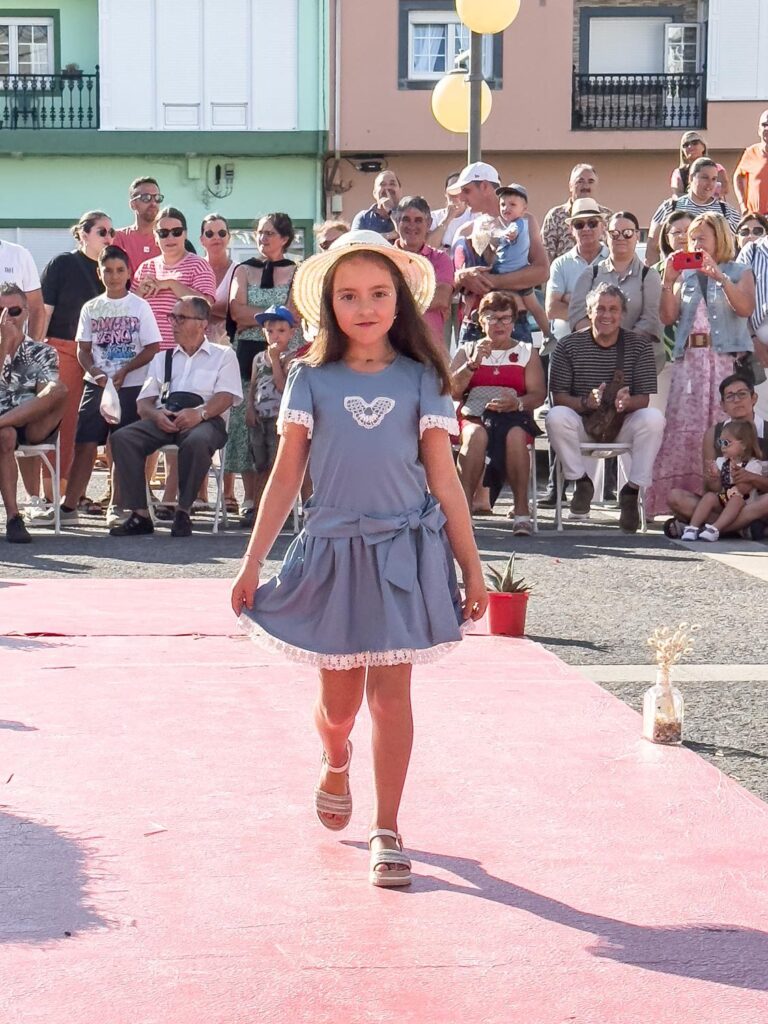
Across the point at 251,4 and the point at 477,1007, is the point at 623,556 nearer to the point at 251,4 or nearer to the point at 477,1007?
the point at 477,1007

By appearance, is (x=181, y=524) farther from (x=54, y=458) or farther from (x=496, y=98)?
(x=496, y=98)

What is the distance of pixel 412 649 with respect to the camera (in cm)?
390

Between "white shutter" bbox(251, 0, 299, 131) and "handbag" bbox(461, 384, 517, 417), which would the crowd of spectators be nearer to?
"handbag" bbox(461, 384, 517, 417)

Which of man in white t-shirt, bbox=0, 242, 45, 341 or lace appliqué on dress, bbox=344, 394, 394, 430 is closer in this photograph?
lace appliqué on dress, bbox=344, 394, 394, 430

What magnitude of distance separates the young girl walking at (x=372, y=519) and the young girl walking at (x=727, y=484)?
642 centimetres

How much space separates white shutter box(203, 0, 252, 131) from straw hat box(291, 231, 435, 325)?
22559mm

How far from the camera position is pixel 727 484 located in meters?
10.4

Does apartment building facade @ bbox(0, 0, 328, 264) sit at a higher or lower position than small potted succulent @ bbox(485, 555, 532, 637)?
higher

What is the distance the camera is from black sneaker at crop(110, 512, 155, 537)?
34.2ft

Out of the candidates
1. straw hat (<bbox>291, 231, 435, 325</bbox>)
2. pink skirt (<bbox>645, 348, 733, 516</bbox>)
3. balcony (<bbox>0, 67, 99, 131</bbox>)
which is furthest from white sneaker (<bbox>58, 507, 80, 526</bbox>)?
balcony (<bbox>0, 67, 99, 131</bbox>)

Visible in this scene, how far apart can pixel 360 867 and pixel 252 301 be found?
7696 millimetres

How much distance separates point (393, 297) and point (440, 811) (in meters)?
1.37

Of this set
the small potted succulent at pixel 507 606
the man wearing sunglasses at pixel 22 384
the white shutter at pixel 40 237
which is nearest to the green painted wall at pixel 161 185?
the white shutter at pixel 40 237

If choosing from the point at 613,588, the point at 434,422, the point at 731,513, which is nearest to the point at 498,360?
the point at 731,513
